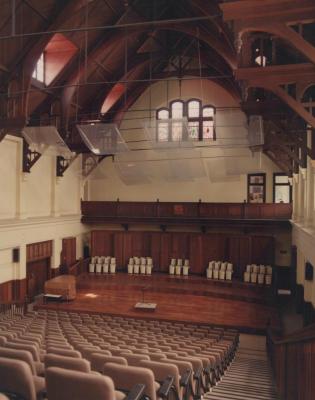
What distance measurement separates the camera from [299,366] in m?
5.46

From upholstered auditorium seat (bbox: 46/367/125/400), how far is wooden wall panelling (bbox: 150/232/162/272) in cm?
1837

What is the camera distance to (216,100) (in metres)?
21.3

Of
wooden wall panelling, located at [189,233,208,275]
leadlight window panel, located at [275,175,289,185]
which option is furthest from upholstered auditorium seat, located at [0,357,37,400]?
leadlight window panel, located at [275,175,289,185]

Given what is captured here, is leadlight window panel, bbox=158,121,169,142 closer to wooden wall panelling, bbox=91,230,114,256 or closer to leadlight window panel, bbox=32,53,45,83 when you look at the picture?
leadlight window panel, bbox=32,53,45,83

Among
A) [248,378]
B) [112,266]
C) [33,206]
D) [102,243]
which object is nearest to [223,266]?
[112,266]

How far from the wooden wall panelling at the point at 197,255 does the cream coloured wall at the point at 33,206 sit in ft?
21.5

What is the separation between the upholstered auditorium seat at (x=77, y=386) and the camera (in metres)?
2.73

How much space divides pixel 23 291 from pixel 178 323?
699 centimetres

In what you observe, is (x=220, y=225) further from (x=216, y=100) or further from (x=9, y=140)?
(x=9, y=140)

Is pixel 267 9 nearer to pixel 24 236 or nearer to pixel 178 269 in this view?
pixel 24 236

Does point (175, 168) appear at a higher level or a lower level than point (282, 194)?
higher

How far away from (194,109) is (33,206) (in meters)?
10.6

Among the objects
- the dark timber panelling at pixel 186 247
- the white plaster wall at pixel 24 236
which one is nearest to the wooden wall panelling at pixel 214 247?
the dark timber panelling at pixel 186 247

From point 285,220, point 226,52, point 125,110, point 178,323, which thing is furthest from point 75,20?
point 285,220
